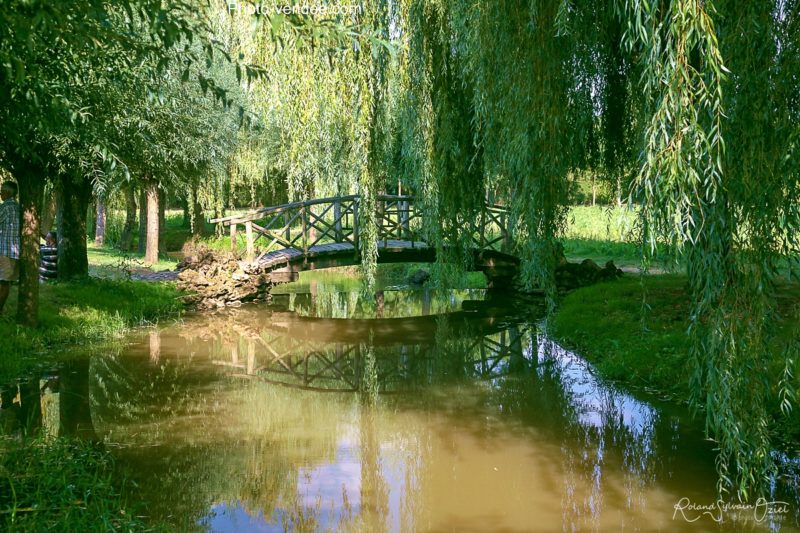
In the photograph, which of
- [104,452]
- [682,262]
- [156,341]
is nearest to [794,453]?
[682,262]

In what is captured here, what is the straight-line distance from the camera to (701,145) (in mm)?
3977

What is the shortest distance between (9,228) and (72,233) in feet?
11.9

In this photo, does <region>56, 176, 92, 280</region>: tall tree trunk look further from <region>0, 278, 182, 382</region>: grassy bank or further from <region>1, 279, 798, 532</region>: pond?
<region>1, 279, 798, 532</region>: pond

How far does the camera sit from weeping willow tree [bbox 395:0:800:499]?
392cm

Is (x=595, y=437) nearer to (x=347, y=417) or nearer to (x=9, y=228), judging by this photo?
(x=347, y=417)

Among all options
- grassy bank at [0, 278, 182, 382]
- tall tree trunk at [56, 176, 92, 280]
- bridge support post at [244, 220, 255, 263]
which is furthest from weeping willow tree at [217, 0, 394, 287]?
bridge support post at [244, 220, 255, 263]

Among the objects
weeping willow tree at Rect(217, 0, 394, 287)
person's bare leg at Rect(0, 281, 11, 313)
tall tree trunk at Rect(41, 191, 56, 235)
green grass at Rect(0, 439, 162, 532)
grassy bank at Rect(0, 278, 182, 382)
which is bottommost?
green grass at Rect(0, 439, 162, 532)

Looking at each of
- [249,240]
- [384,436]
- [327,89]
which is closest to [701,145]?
[327,89]

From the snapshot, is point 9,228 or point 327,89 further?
point 9,228

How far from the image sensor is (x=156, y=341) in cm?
1052

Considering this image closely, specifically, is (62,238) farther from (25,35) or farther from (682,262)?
(682,262)

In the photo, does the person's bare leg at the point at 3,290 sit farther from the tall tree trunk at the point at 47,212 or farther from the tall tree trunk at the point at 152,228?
the tall tree trunk at the point at 47,212

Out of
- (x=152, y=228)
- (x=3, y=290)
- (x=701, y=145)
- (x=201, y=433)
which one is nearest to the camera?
(x=701, y=145)

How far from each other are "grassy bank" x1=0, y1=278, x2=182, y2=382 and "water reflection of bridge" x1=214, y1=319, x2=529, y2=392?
191 centimetres
